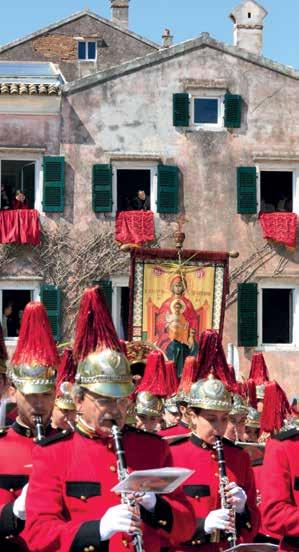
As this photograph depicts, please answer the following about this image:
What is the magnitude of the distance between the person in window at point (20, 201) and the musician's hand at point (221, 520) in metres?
21.9

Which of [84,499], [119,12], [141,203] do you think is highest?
[119,12]

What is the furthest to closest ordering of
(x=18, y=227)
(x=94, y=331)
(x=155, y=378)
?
(x=18, y=227), (x=155, y=378), (x=94, y=331)

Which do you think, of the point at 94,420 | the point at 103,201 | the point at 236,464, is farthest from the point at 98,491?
the point at 103,201

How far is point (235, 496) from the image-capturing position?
24.0ft

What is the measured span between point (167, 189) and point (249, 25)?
7.34m

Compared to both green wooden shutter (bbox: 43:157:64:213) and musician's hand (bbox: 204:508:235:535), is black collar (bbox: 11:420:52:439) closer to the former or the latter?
musician's hand (bbox: 204:508:235:535)

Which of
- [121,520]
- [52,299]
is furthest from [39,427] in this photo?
[52,299]

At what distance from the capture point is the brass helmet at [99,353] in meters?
6.16

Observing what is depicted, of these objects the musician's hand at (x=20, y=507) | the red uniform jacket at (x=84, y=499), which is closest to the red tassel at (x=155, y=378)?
the musician's hand at (x=20, y=507)

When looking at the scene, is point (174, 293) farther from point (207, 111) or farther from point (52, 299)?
point (207, 111)

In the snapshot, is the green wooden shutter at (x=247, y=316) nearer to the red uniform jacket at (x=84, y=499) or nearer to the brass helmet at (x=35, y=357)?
the brass helmet at (x=35, y=357)

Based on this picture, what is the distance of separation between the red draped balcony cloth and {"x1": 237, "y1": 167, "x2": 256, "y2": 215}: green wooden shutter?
179 inches

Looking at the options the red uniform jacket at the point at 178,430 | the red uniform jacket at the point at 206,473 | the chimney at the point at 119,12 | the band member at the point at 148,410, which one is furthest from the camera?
the chimney at the point at 119,12

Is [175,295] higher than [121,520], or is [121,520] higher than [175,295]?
[121,520]
